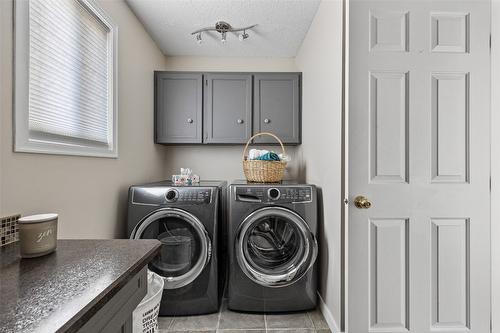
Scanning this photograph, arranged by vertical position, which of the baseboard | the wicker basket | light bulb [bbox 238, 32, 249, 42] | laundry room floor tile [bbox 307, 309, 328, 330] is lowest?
laundry room floor tile [bbox 307, 309, 328, 330]

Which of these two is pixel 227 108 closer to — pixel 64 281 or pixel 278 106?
pixel 278 106

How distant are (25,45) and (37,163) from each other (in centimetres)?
51

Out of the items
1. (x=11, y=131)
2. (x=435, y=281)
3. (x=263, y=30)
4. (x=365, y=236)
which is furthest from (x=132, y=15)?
(x=435, y=281)

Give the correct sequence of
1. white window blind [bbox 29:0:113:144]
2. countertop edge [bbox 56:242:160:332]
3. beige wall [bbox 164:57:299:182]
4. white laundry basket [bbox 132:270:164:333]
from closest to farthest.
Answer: countertop edge [bbox 56:242:160:332]
white window blind [bbox 29:0:113:144]
white laundry basket [bbox 132:270:164:333]
beige wall [bbox 164:57:299:182]

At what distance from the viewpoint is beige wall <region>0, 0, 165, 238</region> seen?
3.46 feet

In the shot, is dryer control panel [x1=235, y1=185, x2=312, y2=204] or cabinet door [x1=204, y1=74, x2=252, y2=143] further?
cabinet door [x1=204, y1=74, x2=252, y2=143]

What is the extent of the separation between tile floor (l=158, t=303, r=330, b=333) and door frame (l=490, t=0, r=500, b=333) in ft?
3.21

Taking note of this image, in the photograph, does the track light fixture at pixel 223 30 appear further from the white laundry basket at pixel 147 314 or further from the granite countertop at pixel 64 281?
the white laundry basket at pixel 147 314

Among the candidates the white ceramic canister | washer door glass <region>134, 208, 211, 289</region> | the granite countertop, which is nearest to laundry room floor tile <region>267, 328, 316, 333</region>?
washer door glass <region>134, 208, 211, 289</region>

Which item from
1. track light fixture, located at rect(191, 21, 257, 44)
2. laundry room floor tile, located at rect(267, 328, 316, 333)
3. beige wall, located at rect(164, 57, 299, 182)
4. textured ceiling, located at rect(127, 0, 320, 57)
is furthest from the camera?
beige wall, located at rect(164, 57, 299, 182)

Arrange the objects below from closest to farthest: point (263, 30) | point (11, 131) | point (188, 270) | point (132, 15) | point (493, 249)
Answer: point (11, 131) < point (493, 249) < point (188, 270) < point (132, 15) < point (263, 30)

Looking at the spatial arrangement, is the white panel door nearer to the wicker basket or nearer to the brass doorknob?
the brass doorknob

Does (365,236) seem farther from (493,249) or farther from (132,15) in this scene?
(132,15)

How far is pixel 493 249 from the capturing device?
4.70 ft
